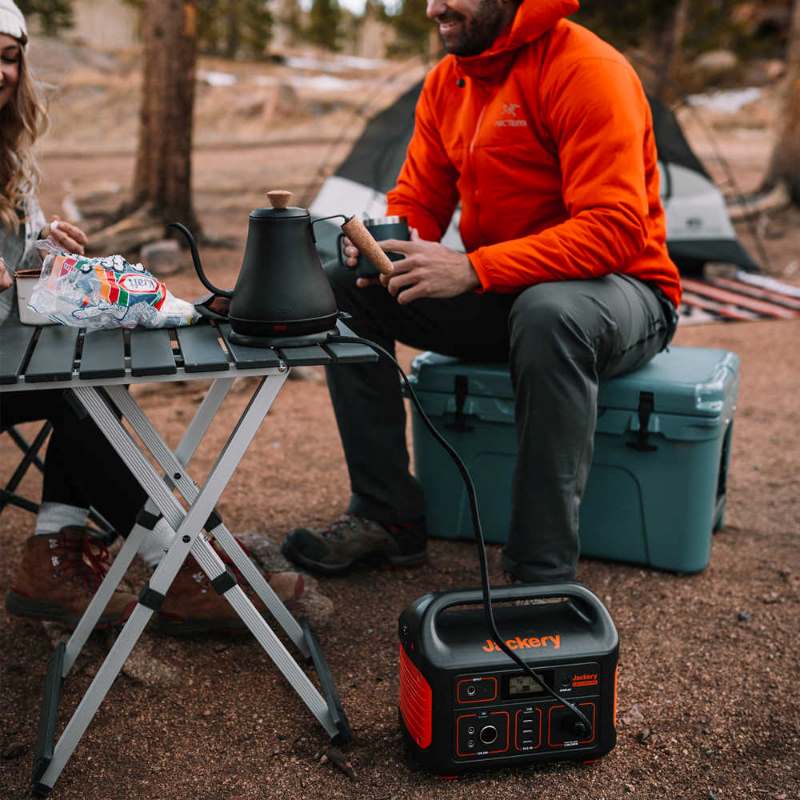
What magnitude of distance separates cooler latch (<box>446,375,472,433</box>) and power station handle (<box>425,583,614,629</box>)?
927 millimetres

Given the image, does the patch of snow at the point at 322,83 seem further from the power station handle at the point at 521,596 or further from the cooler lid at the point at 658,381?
the power station handle at the point at 521,596

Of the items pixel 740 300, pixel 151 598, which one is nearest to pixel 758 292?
pixel 740 300

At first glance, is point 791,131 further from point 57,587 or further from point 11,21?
point 57,587

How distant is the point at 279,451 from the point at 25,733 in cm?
182

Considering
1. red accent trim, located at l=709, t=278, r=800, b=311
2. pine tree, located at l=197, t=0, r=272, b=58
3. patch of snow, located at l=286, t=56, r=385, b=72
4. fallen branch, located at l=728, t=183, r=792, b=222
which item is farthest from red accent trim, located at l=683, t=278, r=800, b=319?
patch of snow, located at l=286, t=56, r=385, b=72

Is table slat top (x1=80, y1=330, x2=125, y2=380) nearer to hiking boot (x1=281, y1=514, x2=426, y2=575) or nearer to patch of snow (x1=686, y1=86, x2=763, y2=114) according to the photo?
hiking boot (x1=281, y1=514, x2=426, y2=575)

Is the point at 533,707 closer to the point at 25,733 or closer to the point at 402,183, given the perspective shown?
the point at 25,733

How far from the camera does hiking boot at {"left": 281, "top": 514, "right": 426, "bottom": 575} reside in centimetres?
265

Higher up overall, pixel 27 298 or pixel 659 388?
pixel 27 298

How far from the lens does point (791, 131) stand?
9.00 meters

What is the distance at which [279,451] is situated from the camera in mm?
3701

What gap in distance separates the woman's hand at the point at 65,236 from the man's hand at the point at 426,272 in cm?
72

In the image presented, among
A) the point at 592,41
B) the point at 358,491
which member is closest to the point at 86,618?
the point at 358,491

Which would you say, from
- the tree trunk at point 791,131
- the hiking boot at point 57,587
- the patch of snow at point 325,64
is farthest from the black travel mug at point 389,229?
the patch of snow at point 325,64
